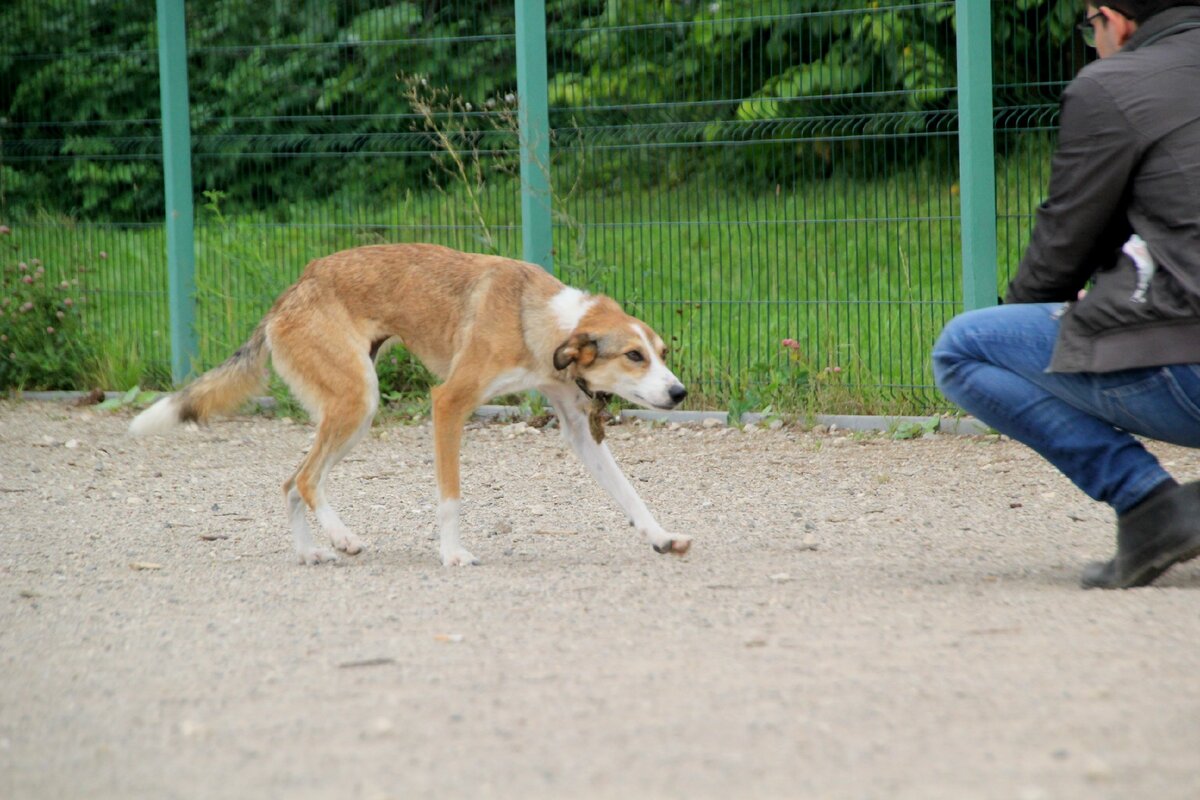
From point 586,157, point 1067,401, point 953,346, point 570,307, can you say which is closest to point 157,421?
point 570,307

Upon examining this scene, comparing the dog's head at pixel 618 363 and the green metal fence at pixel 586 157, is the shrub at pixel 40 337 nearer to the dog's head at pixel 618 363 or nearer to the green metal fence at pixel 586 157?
the green metal fence at pixel 586 157

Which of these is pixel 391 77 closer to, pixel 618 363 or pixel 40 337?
pixel 40 337

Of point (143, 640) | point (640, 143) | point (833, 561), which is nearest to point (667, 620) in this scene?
point (833, 561)

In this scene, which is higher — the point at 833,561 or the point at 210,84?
the point at 210,84

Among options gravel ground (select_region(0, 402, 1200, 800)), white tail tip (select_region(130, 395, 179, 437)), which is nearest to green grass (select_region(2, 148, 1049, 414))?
gravel ground (select_region(0, 402, 1200, 800))

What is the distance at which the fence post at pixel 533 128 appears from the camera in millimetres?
9000

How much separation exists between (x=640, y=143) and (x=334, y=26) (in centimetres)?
240

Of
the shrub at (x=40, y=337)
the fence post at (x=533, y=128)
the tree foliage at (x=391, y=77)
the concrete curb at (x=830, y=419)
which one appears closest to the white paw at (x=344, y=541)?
the concrete curb at (x=830, y=419)

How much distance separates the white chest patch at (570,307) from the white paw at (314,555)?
121 centimetres

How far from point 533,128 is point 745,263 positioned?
4.92ft

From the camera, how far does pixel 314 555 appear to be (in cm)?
565

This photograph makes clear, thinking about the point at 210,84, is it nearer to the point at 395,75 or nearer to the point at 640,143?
the point at 395,75

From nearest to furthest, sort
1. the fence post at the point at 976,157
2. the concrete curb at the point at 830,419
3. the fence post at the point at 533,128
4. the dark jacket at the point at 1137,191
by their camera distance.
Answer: the dark jacket at the point at 1137,191, the fence post at the point at 976,157, the concrete curb at the point at 830,419, the fence post at the point at 533,128

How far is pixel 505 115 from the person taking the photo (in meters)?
9.06
